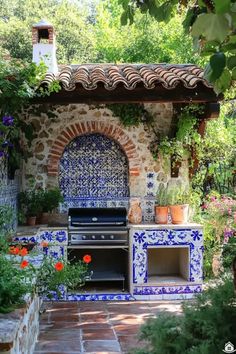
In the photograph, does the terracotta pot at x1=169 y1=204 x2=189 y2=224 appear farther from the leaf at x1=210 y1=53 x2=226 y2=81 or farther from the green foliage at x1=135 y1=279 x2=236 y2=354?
the leaf at x1=210 y1=53 x2=226 y2=81

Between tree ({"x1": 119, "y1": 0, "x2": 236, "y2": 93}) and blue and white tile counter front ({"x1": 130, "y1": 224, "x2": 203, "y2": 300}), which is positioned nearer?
tree ({"x1": 119, "y1": 0, "x2": 236, "y2": 93})

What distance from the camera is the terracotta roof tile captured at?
270 inches

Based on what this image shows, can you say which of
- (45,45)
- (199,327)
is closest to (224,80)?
(199,327)

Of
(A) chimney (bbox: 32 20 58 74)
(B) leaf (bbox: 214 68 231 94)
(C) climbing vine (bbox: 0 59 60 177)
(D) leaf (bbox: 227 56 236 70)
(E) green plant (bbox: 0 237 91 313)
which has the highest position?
(A) chimney (bbox: 32 20 58 74)

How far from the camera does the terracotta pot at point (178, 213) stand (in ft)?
24.7

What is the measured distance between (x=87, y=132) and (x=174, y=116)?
1285 mm

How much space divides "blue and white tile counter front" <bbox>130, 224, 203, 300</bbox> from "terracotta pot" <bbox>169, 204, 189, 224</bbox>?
0.52 feet

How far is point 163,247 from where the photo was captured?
7363mm

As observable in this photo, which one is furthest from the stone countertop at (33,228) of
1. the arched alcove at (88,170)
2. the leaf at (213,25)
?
the leaf at (213,25)

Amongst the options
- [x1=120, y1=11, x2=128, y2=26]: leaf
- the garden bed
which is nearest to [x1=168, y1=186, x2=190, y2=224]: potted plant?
the garden bed

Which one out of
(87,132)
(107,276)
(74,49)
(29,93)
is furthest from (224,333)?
(74,49)

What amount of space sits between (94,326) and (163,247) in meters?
1.78

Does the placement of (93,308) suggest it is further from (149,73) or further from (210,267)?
(149,73)

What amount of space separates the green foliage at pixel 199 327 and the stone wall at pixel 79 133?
4860mm
